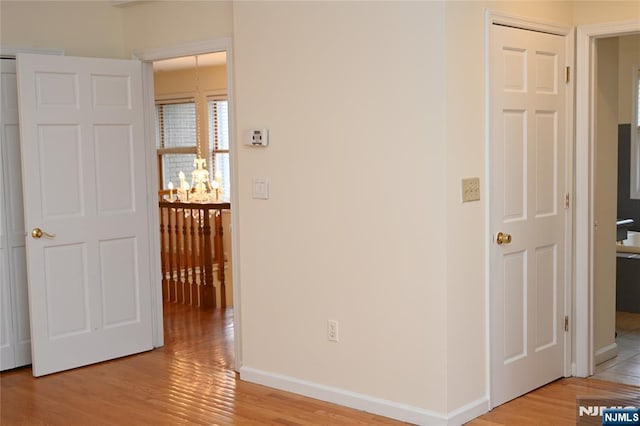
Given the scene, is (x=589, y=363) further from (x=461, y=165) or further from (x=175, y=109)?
(x=175, y=109)

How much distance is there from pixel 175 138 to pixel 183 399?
680 cm

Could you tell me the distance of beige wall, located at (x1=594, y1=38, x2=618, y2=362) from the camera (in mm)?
4754

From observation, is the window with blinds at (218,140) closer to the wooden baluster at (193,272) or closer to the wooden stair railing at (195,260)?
the wooden stair railing at (195,260)

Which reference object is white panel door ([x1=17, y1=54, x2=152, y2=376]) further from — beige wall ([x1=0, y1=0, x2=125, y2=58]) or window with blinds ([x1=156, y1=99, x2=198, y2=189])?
window with blinds ([x1=156, y1=99, x2=198, y2=189])

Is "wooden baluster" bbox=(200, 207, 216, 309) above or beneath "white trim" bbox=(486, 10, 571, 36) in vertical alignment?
beneath

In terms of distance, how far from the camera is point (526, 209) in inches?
170

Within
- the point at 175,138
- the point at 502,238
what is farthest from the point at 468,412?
the point at 175,138

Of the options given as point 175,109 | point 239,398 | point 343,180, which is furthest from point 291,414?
point 175,109

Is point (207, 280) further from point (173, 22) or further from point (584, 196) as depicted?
point (584, 196)

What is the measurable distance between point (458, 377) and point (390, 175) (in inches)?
43.1

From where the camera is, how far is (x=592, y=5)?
445 cm

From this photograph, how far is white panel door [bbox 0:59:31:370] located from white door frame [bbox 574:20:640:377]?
359 cm

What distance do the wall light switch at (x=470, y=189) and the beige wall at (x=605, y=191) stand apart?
3.90 feet

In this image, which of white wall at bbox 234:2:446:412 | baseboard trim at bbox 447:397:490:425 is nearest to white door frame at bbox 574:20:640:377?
baseboard trim at bbox 447:397:490:425
